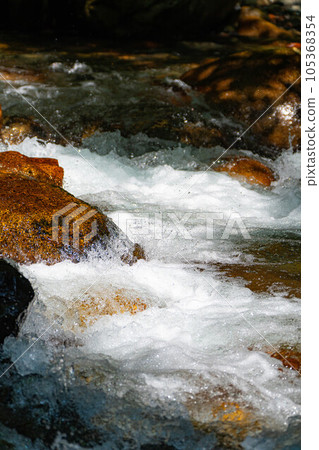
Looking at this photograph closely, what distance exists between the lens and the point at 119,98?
6.42 meters

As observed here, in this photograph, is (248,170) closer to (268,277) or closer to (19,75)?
(268,277)

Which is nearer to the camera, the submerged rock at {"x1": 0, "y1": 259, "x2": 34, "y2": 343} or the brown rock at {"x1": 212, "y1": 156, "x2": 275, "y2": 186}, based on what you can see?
the submerged rock at {"x1": 0, "y1": 259, "x2": 34, "y2": 343}

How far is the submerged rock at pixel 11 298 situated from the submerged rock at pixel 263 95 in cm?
400

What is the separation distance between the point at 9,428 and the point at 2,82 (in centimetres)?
545

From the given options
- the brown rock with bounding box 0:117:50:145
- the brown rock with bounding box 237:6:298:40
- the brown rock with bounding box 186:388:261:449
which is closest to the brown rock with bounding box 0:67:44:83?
the brown rock with bounding box 0:117:50:145

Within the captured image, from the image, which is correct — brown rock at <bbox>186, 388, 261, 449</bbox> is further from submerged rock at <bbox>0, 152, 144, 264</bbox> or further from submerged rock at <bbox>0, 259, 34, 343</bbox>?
submerged rock at <bbox>0, 152, 144, 264</bbox>

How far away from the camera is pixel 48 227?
293 centimetres

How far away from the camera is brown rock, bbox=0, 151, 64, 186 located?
11.8 ft

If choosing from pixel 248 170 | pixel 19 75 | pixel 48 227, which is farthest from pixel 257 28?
pixel 48 227

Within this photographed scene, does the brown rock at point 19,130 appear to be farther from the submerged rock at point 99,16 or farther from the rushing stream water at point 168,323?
the submerged rock at point 99,16

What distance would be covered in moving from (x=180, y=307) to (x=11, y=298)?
975 mm

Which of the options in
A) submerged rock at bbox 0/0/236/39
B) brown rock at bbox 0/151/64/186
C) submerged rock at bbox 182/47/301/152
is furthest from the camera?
submerged rock at bbox 0/0/236/39
